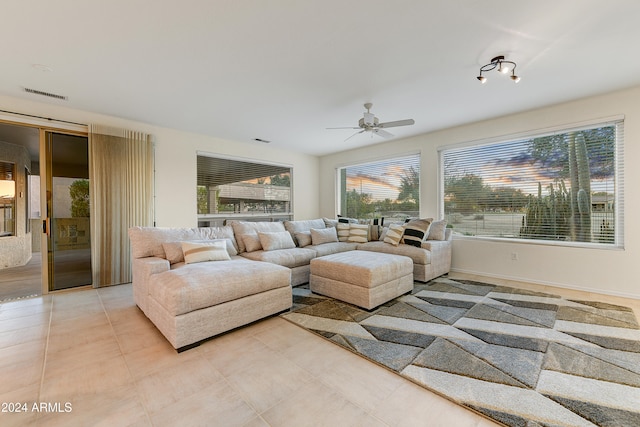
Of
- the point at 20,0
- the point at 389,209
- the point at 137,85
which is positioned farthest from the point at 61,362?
the point at 389,209

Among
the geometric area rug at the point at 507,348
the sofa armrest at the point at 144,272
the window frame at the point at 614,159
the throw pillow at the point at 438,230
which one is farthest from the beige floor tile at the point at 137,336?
the window frame at the point at 614,159

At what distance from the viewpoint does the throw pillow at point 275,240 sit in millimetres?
3988

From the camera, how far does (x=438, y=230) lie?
4453mm

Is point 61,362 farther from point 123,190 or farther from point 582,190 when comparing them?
point 582,190

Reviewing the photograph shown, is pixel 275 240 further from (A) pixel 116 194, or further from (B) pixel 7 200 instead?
(B) pixel 7 200

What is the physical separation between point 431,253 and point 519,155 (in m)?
2.08

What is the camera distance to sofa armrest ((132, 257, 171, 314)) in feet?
8.65

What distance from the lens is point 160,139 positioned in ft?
14.6

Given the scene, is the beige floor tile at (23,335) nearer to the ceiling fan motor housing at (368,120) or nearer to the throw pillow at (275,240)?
the throw pillow at (275,240)

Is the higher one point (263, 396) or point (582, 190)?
point (582, 190)

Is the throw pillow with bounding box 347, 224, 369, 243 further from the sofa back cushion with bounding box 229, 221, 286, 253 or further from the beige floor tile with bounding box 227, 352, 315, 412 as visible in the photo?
the beige floor tile with bounding box 227, 352, 315, 412

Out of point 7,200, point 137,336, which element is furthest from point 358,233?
point 7,200

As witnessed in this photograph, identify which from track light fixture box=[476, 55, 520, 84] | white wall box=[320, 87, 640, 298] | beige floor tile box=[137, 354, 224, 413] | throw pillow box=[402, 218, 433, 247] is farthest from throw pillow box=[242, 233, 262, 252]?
track light fixture box=[476, 55, 520, 84]

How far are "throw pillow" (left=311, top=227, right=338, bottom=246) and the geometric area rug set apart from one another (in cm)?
146
